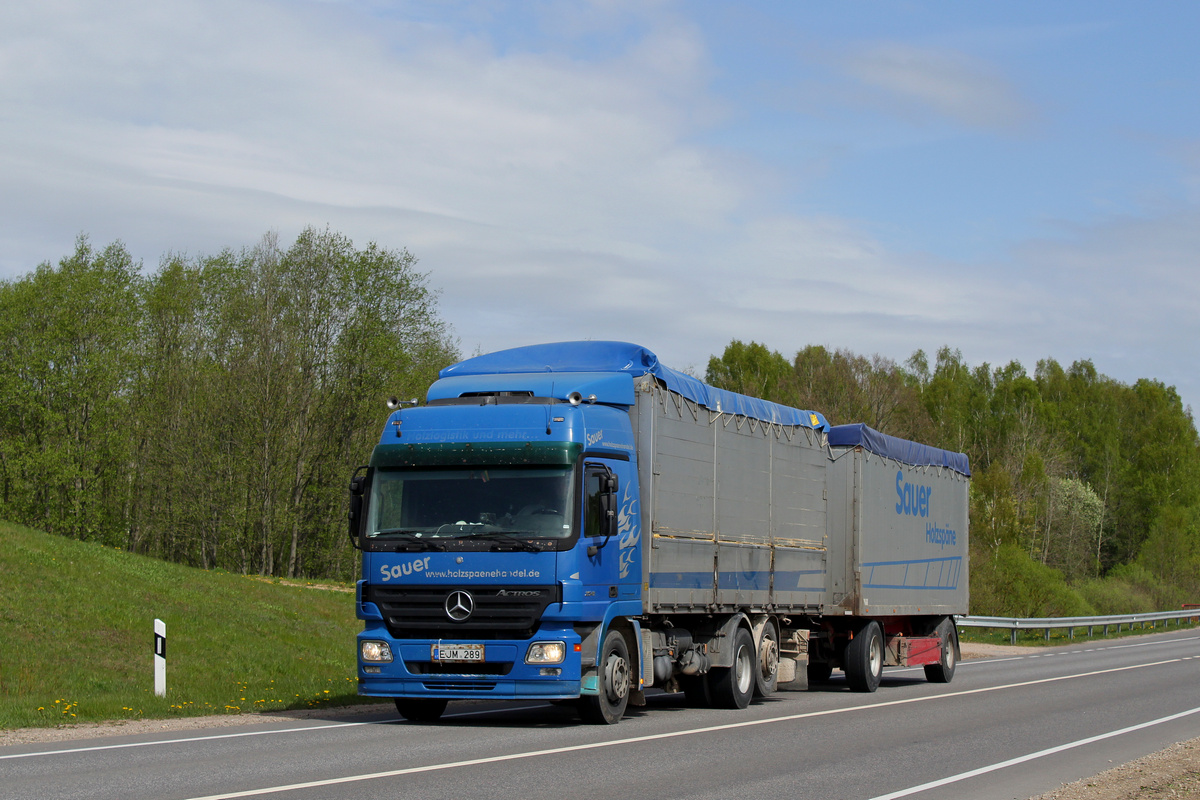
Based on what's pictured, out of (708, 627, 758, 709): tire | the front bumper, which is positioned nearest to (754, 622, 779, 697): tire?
(708, 627, 758, 709): tire

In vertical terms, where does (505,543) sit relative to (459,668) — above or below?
above

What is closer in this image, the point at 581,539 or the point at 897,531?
the point at 581,539

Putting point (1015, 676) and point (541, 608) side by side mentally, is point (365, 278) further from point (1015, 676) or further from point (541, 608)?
point (541, 608)

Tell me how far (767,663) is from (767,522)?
1.90 meters

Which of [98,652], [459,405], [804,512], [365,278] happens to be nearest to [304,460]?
[365,278]

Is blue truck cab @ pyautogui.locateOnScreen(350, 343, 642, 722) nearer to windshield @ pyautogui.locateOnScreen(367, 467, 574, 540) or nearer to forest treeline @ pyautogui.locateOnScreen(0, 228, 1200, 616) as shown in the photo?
windshield @ pyautogui.locateOnScreen(367, 467, 574, 540)

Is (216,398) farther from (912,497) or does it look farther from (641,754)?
(641,754)

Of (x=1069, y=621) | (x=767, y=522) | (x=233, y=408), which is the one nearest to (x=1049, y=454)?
(x=1069, y=621)

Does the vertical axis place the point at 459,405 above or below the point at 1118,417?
below

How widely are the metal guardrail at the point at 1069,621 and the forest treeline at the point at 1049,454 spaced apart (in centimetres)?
100

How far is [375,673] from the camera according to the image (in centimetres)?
1255

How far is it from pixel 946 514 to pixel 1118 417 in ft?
268

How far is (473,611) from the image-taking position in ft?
40.2

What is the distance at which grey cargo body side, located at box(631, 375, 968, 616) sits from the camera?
14.0 m
